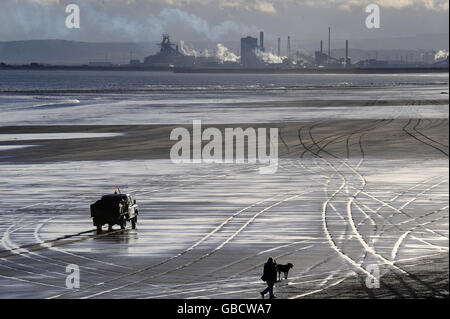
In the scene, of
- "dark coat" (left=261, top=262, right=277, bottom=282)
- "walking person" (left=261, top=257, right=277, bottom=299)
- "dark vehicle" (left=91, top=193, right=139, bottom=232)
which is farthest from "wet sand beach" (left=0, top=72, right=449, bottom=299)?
"dark coat" (left=261, top=262, right=277, bottom=282)

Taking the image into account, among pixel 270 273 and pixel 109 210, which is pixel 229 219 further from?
pixel 270 273

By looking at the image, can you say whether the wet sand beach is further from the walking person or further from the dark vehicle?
the walking person

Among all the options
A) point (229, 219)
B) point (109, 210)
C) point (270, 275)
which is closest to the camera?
point (270, 275)

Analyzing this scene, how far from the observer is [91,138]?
360 feet

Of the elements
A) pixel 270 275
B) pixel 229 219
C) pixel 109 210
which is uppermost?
pixel 109 210

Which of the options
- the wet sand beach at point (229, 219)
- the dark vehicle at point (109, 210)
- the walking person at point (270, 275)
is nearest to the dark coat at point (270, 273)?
the walking person at point (270, 275)

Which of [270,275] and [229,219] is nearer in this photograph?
[270,275]

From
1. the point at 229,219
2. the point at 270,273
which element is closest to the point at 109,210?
the point at 229,219

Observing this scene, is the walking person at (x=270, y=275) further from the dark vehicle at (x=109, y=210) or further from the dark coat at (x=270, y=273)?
the dark vehicle at (x=109, y=210)

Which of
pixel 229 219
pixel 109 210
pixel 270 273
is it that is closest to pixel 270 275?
pixel 270 273

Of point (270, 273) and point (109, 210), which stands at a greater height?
point (109, 210)

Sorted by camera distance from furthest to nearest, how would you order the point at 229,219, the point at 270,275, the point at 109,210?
the point at 229,219, the point at 109,210, the point at 270,275

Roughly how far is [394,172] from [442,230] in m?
28.3

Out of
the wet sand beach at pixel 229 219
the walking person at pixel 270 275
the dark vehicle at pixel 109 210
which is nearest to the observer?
the walking person at pixel 270 275
